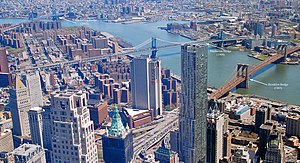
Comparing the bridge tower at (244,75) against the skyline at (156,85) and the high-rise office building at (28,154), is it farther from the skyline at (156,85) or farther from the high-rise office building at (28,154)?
the high-rise office building at (28,154)

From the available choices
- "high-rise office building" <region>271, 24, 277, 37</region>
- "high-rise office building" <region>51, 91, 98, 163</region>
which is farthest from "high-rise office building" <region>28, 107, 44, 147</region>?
"high-rise office building" <region>271, 24, 277, 37</region>

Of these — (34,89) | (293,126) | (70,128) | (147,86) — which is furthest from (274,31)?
(70,128)

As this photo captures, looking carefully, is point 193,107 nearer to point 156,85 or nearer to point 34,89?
point 156,85

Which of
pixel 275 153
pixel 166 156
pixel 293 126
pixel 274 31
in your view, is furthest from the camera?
pixel 274 31

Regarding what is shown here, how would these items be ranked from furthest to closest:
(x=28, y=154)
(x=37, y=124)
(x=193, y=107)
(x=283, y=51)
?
1. (x=283, y=51)
2. (x=37, y=124)
3. (x=193, y=107)
4. (x=28, y=154)

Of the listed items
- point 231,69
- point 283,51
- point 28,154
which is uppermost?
point 283,51

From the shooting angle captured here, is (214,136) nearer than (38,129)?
Yes

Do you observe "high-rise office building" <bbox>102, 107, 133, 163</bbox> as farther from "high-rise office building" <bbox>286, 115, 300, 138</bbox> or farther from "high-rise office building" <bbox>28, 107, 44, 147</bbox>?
"high-rise office building" <bbox>286, 115, 300, 138</bbox>
